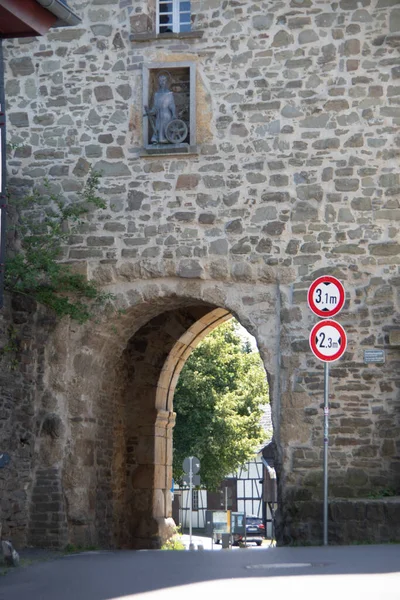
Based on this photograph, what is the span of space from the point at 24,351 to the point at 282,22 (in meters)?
4.85

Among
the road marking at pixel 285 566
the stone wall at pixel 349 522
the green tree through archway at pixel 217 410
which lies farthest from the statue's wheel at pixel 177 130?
the green tree through archway at pixel 217 410

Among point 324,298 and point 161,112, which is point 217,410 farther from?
point 324,298

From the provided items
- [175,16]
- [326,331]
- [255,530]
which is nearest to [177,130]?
[175,16]

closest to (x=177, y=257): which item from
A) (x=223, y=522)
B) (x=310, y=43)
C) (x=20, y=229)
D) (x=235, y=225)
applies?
(x=235, y=225)

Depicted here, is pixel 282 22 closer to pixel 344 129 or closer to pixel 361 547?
pixel 344 129

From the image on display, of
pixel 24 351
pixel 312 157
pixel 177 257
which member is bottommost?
pixel 24 351

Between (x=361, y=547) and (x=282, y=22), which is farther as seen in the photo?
(x=282, y=22)

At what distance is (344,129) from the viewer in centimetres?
1384

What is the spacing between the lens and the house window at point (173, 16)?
1472cm

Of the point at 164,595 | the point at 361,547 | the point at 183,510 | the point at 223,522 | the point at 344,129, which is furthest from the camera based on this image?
the point at 183,510

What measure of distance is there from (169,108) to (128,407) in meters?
5.07

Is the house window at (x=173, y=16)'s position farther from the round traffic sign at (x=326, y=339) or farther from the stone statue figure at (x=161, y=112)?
the round traffic sign at (x=326, y=339)

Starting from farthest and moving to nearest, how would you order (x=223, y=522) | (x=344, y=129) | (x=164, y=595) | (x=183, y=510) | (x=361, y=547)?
(x=183, y=510) < (x=223, y=522) < (x=344, y=129) < (x=361, y=547) < (x=164, y=595)

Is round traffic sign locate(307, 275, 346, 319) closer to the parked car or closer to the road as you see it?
the road
